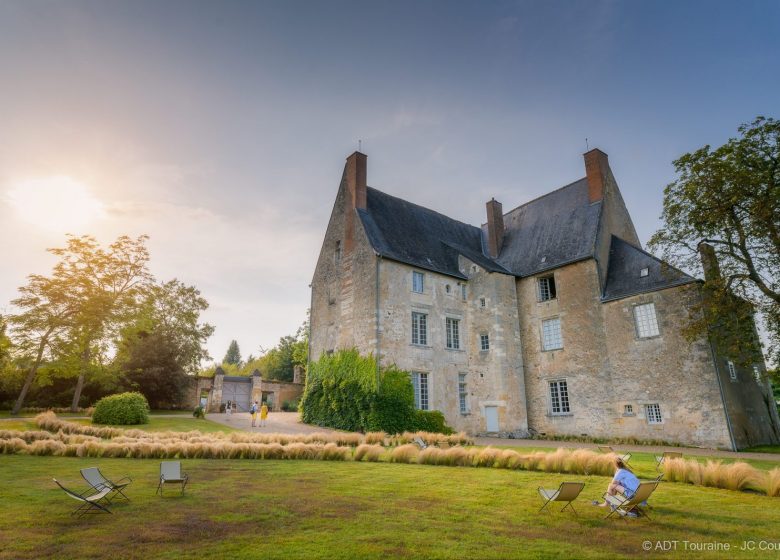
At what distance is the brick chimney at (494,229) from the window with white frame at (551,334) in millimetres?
6621

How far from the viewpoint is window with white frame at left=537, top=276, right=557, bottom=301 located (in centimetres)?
2458

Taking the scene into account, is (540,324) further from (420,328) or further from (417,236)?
(417,236)

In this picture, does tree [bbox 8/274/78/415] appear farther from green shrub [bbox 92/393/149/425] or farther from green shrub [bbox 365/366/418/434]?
green shrub [bbox 365/366/418/434]

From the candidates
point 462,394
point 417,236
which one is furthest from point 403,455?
point 417,236

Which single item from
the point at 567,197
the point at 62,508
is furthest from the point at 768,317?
the point at 62,508

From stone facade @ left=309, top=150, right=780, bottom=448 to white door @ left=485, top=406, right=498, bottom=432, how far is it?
51mm

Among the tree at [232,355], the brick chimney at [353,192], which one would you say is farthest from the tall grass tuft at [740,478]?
the tree at [232,355]

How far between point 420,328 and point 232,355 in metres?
81.7

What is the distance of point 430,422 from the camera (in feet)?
68.9

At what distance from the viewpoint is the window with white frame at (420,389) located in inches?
866

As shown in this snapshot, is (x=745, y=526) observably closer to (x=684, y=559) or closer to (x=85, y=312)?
(x=684, y=559)

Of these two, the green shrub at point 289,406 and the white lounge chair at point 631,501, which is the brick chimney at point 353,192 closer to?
the green shrub at point 289,406

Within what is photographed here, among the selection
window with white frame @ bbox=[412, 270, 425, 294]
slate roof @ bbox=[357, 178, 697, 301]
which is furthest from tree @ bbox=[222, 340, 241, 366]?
window with white frame @ bbox=[412, 270, 425, 294]

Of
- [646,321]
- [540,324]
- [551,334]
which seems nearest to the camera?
[646,321]
